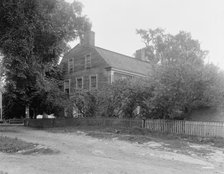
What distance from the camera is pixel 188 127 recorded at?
41.9 feet

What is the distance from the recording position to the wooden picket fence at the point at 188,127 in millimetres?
11902

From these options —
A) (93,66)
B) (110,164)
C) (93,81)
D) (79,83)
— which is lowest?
(110,164)

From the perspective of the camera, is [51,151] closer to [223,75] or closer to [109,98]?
[109,98]

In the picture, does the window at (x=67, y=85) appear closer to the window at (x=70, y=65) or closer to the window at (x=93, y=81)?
the window at (x=70, y=65)

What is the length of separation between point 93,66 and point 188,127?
1437 centimetres

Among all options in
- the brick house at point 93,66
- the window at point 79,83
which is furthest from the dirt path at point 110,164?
the window at point 79,83

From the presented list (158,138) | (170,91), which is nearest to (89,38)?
(170,91)

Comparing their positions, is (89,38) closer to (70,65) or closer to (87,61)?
(87,61)

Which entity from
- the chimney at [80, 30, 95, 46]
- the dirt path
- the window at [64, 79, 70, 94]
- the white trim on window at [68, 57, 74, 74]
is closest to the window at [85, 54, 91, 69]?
the chimney at [80, 30, 95, 46]

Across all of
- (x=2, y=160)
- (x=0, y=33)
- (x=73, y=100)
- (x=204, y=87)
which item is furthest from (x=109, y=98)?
(x=2, y=160)

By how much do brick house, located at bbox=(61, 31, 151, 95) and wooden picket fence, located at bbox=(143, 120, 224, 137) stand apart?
8797 millimetres

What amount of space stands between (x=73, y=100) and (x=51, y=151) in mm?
10636

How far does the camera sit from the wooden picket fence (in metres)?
11.9

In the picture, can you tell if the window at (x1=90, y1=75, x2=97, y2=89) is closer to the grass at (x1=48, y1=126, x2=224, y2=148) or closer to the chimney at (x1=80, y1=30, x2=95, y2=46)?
the chimney at (x1=80, y1=30, x2=95, y2=46)
